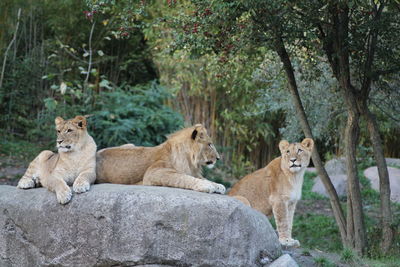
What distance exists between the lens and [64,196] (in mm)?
5945

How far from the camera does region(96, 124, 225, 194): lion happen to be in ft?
20.1

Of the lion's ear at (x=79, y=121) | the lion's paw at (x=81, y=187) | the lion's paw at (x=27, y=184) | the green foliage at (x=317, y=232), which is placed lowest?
the green foliage at (x=317, y=232)

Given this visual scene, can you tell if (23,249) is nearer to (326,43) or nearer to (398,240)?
(326,43)

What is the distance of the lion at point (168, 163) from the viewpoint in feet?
20.1

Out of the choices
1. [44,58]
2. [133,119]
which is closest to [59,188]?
[133,119]

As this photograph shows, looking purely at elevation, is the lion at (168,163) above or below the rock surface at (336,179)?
above

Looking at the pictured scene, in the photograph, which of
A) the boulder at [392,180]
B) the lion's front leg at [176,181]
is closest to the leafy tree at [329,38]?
the lion's front leg at [176,181]

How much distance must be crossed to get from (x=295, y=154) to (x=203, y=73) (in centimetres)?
746

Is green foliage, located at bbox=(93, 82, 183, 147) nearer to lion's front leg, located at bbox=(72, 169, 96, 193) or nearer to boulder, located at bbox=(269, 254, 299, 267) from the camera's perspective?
lion's front leg, located at bbox=(72, 169, 96, 193)

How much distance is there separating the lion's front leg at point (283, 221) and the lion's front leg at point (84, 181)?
8.09 feet

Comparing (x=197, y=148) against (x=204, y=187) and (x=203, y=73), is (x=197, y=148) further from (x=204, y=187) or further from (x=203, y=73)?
(x=203, y=73)

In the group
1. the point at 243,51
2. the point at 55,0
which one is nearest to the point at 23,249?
the point at 243,51

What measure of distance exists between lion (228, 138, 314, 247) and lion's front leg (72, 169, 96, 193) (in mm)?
2252

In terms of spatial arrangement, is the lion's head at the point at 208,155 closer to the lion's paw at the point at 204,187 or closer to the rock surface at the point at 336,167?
the lion's paw at the point at 204,187
